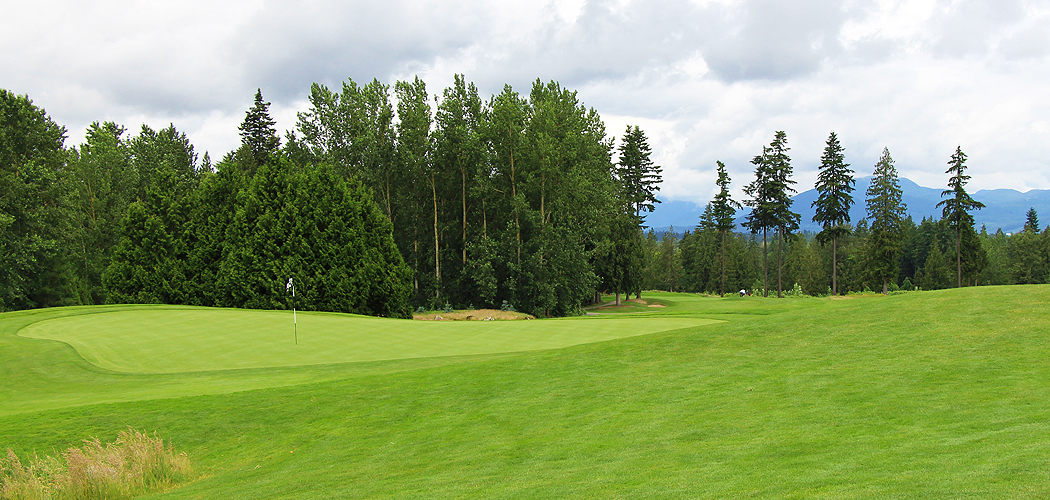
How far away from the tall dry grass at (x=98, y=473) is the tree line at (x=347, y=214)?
1091 inches

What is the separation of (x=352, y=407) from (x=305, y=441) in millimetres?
1358

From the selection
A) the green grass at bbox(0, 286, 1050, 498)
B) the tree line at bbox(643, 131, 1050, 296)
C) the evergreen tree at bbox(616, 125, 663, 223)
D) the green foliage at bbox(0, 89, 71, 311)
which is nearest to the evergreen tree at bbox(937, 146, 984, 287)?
the tree line at bbox(643, 131, 1050, 296)

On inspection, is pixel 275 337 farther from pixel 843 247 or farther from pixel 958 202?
pixel 843 247

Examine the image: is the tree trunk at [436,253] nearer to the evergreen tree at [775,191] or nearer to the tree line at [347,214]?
the tree line at [347,214]

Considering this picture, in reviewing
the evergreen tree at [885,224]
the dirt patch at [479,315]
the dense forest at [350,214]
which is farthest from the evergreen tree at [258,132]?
the evergreen tree at [885,224]

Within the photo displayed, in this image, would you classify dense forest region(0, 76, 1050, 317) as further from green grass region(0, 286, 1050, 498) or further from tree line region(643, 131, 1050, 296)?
green grass region(0, 286, 1050, 498)

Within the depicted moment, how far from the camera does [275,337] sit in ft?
62.4

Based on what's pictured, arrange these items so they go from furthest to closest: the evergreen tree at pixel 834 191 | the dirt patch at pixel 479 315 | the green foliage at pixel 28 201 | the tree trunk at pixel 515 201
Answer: the evergreen tree at pixel 834 191
the tree trunk at pixel 515 201
the green foliage at pixel 28 201
the dirt patch at pixel 479 315

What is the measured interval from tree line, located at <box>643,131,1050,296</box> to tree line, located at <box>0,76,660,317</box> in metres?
22.2

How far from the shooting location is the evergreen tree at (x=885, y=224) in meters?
62.8

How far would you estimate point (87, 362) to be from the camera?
52.0ft

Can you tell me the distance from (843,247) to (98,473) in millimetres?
115152

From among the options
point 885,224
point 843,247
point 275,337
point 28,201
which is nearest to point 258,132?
point 28,201

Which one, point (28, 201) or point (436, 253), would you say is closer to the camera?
point (28, 201)
